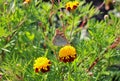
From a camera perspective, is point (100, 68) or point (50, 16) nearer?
point (100, 68)

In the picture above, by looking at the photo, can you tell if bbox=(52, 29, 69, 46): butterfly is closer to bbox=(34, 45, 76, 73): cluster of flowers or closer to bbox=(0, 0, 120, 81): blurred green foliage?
bbox=(0, 0, 120, 81): blurred green foliage

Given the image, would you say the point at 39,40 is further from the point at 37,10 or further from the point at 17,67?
the point at 17,67

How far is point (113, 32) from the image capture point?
1.69m

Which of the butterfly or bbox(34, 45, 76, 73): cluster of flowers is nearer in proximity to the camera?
bbox(34, 45, 76, 73): cluster of flowers

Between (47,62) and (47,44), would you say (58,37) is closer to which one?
(47,44)

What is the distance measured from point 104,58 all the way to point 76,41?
0.25 meters

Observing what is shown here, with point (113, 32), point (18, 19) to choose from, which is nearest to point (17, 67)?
point (18, 19)

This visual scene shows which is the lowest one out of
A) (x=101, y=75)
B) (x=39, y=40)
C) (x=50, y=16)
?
(x=101, y=75)

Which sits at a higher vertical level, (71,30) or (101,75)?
(71,30)

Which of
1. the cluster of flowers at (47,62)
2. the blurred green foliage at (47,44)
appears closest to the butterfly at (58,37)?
the blurred green foliage at (47,44)

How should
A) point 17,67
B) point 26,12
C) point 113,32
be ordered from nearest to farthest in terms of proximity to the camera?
point 17,67, point 113,32, point 26,12

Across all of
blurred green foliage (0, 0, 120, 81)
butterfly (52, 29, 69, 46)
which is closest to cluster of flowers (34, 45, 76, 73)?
blurred green foliage (0, 0, 120, 81)

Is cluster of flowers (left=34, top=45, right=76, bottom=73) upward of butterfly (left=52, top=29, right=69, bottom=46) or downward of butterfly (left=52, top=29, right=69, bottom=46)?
upward

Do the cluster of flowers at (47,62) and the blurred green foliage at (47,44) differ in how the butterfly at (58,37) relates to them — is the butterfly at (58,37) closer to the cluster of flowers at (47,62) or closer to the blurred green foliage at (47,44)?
the blurred green foliage at (47,44)
